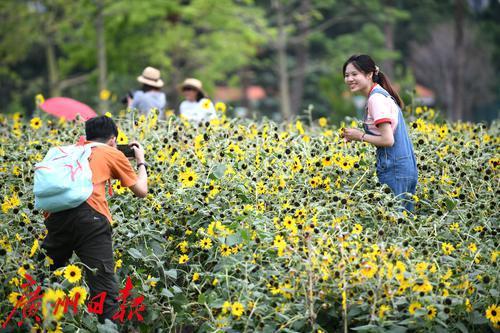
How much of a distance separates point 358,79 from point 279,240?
4.51 feet

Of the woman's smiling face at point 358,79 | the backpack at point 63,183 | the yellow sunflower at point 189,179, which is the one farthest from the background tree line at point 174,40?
the backpack at point 63,183

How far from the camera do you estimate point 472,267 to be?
4723 mm

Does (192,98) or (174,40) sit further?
(174,40)

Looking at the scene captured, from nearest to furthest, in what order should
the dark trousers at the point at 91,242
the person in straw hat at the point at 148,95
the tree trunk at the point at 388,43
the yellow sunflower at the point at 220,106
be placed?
the dark trousers at the point at 91,242 → the yellow sunflower at the point at 220,106 → the person in straw hat at the point at 148,95 → the tree trunk at the point at 388,43

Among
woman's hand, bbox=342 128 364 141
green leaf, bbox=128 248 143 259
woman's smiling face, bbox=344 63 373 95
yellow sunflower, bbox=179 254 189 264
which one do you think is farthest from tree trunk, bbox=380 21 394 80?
green leaf, bbox=128 248 143 259

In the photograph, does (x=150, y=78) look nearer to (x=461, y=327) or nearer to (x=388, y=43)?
(x=461, y=327)

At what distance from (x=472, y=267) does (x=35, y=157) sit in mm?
3336

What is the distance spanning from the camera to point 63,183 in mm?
4355

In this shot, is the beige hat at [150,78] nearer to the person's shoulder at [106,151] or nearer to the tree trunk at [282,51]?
the person's shoulder at [106,151]

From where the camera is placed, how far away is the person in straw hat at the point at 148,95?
861cm

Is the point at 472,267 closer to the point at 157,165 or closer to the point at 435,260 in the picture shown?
the point at 435,260

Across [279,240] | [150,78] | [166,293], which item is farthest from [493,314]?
[150,78]

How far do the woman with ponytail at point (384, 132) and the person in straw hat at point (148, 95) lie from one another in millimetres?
3601

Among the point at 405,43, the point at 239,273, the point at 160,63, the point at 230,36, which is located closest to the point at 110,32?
the point at 160,63
